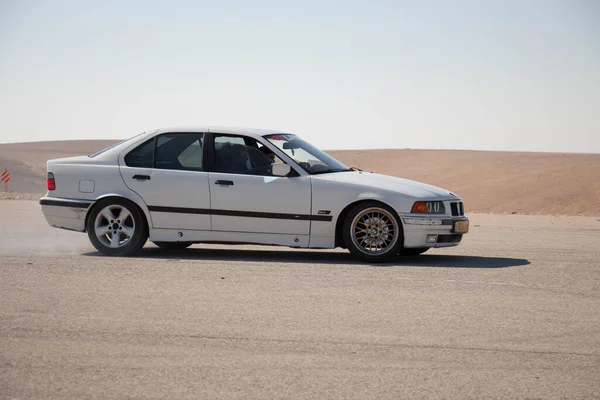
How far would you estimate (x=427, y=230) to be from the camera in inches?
435

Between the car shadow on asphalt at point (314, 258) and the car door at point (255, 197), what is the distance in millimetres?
431

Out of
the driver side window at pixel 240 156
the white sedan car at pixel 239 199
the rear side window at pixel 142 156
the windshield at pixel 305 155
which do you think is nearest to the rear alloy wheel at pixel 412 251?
the white sedan car at pixel 239 199

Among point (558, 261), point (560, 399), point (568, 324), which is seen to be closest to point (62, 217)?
point (558, 261)

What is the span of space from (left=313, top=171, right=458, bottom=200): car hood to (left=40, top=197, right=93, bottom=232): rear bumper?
290 centimetres

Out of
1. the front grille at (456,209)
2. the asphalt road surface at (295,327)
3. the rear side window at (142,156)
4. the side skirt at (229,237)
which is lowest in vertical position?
the asphalt road surface at (295,327)

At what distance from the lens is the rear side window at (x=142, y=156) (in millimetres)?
11758

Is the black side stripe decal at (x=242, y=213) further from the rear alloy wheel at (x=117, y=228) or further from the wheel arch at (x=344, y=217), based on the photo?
the rear alloy wheel at (x=117, y=228)

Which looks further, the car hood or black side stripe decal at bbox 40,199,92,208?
black side stripe decal at bbox 40,199,92,208

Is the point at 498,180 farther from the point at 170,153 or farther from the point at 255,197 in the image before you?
the point at 255,197

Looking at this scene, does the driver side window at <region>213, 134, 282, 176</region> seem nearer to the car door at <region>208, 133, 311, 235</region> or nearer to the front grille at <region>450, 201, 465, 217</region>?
the car door at <region>208, 133, 311, 235</region>

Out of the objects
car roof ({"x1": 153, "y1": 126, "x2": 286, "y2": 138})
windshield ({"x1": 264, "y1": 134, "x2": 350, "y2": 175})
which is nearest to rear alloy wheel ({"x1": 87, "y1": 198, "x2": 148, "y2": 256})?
car roof ({"x1": 153, "y1": 126, "x2": 286, "y2": 138})

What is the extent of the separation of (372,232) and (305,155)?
4.55 feet

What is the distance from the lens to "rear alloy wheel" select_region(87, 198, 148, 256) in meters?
11.5

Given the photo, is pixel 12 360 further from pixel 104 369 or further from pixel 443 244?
pixel 443 244
